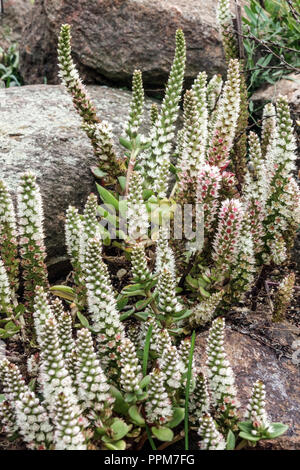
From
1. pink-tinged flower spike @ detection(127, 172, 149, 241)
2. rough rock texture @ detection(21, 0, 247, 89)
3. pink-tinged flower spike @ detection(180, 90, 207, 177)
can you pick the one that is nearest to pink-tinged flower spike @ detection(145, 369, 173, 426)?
pink-tinged flower spike @ detection(127, 172, 149, 241)

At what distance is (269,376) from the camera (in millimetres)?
3172

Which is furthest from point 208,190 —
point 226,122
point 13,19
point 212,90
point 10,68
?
point 13,19

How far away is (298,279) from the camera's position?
171 inches

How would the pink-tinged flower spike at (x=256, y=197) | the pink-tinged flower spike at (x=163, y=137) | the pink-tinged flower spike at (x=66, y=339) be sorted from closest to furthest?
the pink-tinged flower spike at (x=66, y=339)
the pink-tinged flower spike at (x=256, y=197)
the pink-tinged flower spike at (x=163, y=137)

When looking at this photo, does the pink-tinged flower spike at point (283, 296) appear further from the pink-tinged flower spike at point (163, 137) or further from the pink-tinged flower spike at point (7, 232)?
the pink-tinged flower spike at point (7, 232)

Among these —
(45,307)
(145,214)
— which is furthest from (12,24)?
(45,307)

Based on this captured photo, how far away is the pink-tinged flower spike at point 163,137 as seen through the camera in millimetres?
3732

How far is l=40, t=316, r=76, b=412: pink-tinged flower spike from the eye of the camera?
7.64ft

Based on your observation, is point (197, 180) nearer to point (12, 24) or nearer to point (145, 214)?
point (145, 214)

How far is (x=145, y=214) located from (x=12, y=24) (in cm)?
612

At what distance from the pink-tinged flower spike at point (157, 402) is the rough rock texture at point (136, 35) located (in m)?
3.57

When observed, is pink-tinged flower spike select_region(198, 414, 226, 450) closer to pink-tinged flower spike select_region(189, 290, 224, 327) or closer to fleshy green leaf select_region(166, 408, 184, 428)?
fleshy green leaf select_region(166, 408, 184, 428)

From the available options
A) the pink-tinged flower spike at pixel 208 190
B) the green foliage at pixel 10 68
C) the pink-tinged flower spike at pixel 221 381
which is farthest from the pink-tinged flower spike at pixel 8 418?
the green foliage at pixel 10 68

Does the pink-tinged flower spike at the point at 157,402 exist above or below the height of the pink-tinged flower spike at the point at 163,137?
below
